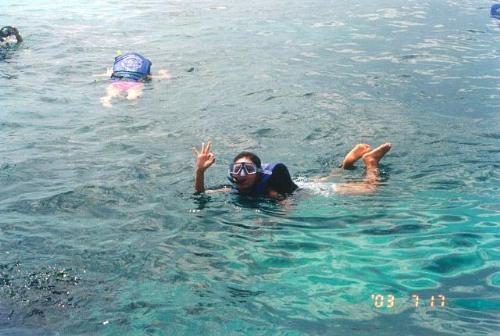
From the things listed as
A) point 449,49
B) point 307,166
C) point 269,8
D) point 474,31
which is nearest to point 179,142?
point 307,166

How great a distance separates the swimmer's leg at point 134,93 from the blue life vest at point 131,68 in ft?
1.23

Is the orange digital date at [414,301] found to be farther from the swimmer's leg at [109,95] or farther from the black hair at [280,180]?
the swimmer's leg at [109,95]

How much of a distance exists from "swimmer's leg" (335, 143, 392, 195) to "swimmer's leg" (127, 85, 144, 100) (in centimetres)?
527

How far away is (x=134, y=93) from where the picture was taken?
1070cm

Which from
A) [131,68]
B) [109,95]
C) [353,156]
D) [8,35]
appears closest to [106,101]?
[109,95]

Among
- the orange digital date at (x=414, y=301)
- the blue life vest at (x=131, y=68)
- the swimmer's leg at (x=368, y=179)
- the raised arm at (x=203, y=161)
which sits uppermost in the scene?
the blue life vest at (x=131, y=68)

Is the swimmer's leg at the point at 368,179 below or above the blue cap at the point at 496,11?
below

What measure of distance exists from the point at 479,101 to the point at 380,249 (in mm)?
6106

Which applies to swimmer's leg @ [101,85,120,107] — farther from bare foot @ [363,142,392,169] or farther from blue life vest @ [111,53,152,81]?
bare foot @ [363,142,392,169]

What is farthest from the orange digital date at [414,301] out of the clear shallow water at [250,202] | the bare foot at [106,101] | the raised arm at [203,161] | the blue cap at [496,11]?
the blue cap at [496,11]

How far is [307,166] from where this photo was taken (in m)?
7.42

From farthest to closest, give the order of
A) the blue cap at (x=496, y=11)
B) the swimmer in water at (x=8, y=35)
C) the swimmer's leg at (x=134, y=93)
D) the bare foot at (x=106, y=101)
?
the blue cap at (x=496, y=11), the swimmer in water at (x=8, y=35), the swimmer's leg at (x=134, y=93), the bare foot at (x=106, y=101)

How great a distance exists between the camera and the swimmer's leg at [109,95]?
10.1m

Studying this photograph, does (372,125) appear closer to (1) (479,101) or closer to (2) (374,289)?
(1) (479,101)
